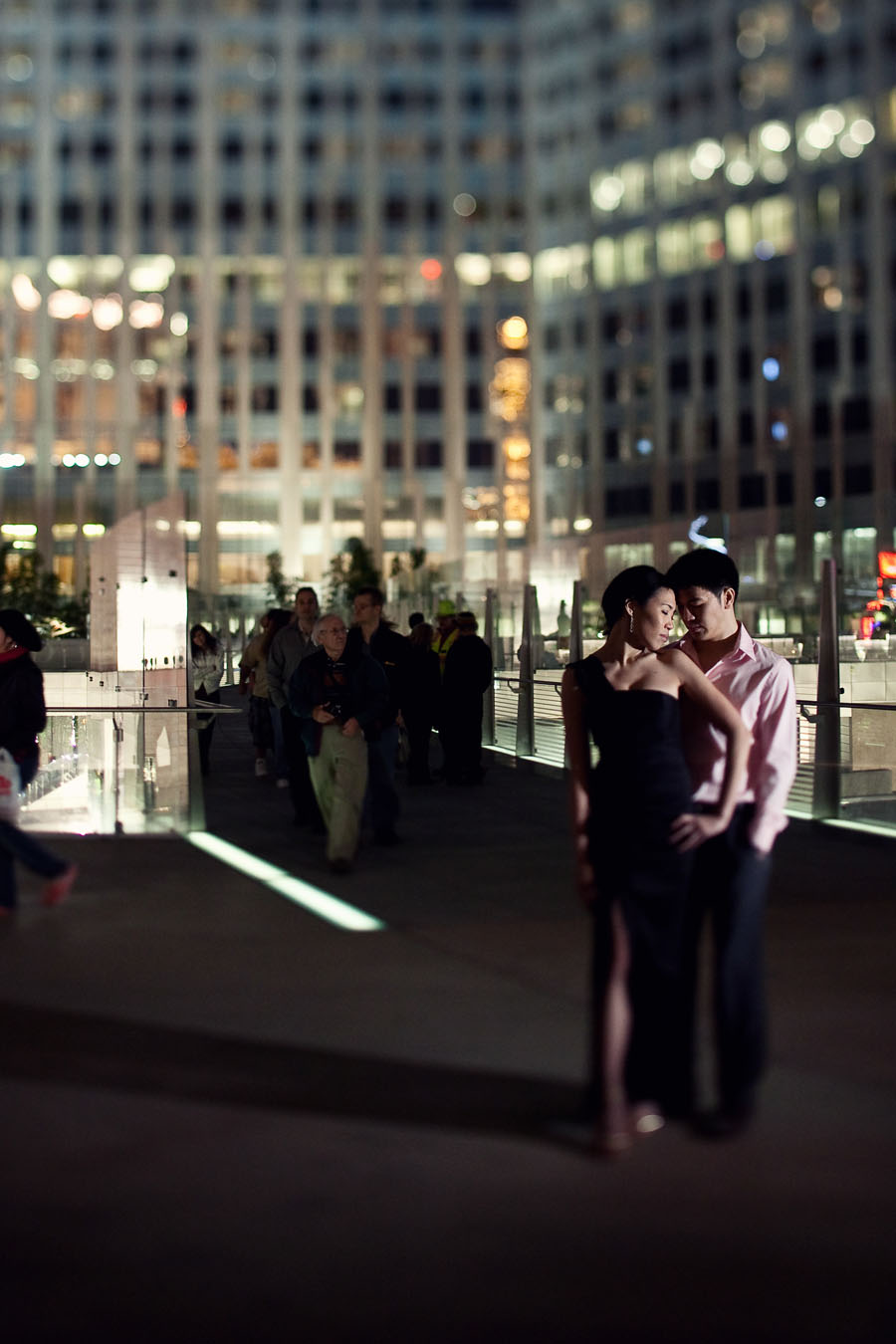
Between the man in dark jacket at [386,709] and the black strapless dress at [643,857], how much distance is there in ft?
21.1

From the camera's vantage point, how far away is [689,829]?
5.21 metres

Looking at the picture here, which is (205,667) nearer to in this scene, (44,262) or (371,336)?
(371,336)

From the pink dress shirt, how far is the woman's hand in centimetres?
21

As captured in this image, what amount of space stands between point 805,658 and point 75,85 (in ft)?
274

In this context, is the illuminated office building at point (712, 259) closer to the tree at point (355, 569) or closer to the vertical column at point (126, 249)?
the tree at point (355, 569)

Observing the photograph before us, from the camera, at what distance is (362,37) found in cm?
9819

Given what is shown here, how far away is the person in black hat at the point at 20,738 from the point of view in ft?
30.5

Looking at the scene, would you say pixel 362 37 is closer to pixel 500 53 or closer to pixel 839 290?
pixel 500 53

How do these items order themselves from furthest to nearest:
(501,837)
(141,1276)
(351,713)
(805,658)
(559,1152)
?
(805,658)
(501,837)
(351,713)
(559,1152)
(141,1276)

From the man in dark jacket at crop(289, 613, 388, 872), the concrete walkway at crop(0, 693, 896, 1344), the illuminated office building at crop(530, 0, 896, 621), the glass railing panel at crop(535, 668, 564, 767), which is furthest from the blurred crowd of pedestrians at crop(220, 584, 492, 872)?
the illuminated office building at crop(530, 0, 896, 621)

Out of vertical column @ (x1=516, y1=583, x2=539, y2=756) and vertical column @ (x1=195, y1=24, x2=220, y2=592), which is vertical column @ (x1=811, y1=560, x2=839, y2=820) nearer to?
vertical column @ (x1=516, y1=583, x2=539, y2=756)

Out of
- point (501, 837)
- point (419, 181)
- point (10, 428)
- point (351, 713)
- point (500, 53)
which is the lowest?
point (501, 837)

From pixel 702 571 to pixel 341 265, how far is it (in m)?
94.4

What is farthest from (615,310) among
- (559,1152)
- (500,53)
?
(559,1152)
